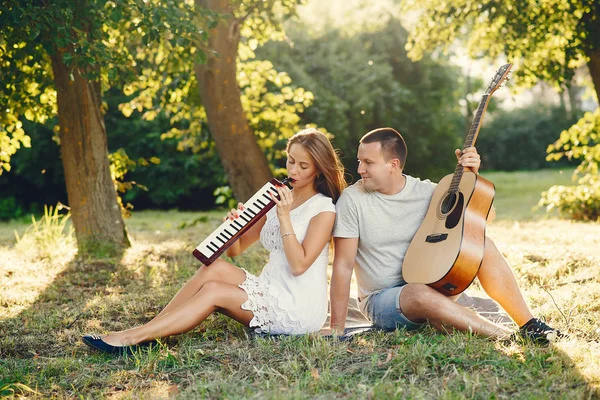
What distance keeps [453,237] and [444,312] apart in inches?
16.5

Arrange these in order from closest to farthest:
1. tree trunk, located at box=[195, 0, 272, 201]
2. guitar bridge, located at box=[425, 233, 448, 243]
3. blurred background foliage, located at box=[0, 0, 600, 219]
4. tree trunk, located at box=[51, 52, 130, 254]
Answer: guitar bridge, located at box=[425, 233, 448, 243]
tree trunk, located at box=[51, 52, 130, 254]
tree trunk, located at box=[195, 0, 272, 201]
blurred background foliage, located at box=[0, 0, 600, 219]

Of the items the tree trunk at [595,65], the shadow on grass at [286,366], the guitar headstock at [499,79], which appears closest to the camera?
the shadow on grass at [286,366]

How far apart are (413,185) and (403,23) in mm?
15280

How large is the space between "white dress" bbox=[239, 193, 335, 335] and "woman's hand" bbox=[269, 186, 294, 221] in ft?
0.63

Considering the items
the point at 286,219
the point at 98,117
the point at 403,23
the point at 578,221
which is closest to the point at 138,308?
the point at 286,219

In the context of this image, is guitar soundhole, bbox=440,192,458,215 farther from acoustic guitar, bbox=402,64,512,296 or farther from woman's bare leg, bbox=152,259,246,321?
woman's bare leg, bbox=152,259,246,321

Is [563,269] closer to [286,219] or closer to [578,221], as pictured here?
[286,219]

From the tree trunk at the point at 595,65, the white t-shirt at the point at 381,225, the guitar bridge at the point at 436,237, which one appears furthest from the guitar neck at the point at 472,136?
the tree trunk at the point at 595,65

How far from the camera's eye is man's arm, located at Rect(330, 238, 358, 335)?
12.7 feet

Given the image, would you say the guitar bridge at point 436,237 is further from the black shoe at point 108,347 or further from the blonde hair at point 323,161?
the black shoe at point 108,347

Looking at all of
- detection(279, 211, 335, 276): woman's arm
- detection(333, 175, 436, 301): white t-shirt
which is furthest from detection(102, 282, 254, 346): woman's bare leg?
detection(333, 175, 436, 301): white t-shirt

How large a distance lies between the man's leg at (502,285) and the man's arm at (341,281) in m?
0.74

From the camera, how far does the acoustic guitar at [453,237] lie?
143 inches

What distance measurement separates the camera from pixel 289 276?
3.84 metres
